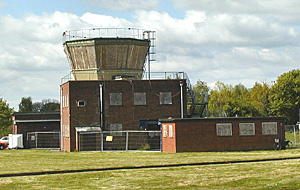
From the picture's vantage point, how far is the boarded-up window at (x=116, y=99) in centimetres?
5219

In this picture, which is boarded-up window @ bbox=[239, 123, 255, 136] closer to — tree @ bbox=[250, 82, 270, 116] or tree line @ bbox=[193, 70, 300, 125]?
tree line @ bbox=[193, 70, 300, 125]

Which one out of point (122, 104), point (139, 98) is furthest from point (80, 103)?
point (139, 98)

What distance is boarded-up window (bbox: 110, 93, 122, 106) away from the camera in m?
52.2

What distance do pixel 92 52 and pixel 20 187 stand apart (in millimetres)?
34874

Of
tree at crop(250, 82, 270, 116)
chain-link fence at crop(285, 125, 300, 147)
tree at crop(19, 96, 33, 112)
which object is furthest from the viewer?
tree at crop(19, 96, 33, 112)

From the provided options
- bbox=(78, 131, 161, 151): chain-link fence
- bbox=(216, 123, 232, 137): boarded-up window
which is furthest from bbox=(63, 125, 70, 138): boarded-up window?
bbox=(216, 123, 232, 137): boarded-up window

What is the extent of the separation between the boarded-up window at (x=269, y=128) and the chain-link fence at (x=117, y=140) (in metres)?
11.4

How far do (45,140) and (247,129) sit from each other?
27.8 meters

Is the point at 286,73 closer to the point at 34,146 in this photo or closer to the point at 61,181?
the point at 34,146

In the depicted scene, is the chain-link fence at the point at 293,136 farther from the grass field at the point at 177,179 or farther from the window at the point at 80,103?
the grass field at the point at 177,179

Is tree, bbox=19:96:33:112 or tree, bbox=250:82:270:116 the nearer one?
tree, bbox=250:82:270:116

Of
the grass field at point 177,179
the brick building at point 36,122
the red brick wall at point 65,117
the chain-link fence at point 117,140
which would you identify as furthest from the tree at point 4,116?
the grass field at point 177,179

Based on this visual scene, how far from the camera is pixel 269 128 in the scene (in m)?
42.2

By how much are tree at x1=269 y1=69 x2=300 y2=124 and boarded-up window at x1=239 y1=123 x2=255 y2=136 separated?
4855cm
